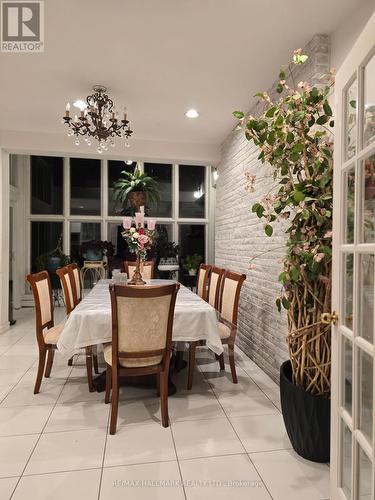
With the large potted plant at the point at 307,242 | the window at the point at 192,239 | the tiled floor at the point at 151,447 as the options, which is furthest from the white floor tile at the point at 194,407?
the window at the point at 192,239

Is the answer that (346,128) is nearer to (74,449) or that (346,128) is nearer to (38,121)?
(74,449)

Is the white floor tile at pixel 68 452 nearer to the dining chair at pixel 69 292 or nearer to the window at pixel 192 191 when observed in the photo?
the dining chair at pixel 69 292

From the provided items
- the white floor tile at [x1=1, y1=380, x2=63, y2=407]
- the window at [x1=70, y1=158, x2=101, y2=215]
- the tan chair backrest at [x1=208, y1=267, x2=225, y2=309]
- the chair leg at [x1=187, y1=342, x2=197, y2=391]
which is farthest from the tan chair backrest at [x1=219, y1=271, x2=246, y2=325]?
the window at [x1=70, y1=158, x2=101, y2=215]

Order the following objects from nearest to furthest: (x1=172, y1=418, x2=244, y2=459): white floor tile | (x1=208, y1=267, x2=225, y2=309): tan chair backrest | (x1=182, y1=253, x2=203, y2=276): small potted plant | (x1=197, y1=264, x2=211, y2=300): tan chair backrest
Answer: (x1=172, y1=418, x2=244, y2=459): white floor tile < (x1=208, y1=267, x2=225, y2=309): tan chair backrest < (x1=197, y1=264, x2=211, y2=300): tan chair backrest < (x1=182, y1=253, x2=203, y2=276): small potted plant

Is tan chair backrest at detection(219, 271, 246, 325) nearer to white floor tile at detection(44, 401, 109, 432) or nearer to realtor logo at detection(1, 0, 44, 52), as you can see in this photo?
white floor tile at detection(44, 401, 109, 432)

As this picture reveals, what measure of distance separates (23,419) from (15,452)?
385 mm

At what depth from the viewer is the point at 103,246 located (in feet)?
18.3

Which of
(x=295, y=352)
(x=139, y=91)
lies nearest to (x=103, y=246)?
(x=139, y=91)

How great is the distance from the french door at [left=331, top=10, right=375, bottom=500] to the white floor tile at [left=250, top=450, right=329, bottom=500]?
0.67 ft

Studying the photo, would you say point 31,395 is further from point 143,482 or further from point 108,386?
point 143,482

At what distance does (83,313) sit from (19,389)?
1.10 meters

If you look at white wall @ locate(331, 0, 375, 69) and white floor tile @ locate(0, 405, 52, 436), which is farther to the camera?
white floor tile @ locate(0, 405, 52, 436)

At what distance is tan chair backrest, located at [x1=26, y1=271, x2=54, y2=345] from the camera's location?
2520mm

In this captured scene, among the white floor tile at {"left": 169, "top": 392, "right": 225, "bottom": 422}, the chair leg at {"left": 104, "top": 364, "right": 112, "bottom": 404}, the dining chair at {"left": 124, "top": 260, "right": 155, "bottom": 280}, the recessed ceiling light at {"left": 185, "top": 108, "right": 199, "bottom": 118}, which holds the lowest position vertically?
the white floor tile at {"left": 169, "top": 392, "right": 225, "bottom": 422}
